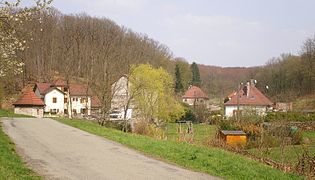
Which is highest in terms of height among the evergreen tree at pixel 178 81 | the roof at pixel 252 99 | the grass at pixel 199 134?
the evergreen tree at pixel 178 81

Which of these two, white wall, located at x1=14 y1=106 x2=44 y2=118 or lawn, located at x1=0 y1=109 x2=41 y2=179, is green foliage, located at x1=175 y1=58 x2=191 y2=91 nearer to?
white wall, located at x1=14 y1=106 x2=44 y2=118

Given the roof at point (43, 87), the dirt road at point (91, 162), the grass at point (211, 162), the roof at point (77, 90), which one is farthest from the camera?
the roof at point (77, 90)

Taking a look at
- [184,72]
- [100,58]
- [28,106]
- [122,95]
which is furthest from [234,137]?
[184,72]

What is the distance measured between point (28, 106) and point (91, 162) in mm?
46351

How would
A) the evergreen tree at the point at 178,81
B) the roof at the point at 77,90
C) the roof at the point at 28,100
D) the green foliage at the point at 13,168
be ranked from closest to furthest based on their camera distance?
1. the green foliage at the point at 13,168
2. the roof at the point at 28,100
3. the roof at the point at 77,90
4. the evergreen tree at the point at 178,81

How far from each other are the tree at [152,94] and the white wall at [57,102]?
964 inches

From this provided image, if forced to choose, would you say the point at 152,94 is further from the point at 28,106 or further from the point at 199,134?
the point at 28,106

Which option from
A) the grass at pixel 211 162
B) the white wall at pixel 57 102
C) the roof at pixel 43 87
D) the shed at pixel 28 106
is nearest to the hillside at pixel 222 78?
the white wall at pixel 57 102

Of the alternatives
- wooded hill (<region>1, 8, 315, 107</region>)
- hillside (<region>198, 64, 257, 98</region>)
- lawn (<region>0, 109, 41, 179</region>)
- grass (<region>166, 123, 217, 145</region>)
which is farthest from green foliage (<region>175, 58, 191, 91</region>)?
lawn (<region>0, 109, 41, 179</region>)

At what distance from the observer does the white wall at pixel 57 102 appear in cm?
6844

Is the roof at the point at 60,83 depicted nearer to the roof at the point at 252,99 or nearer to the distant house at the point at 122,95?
the distant house at the point at 122,95

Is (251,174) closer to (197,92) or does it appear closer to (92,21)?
(92,21)

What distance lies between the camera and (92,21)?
80.7 meters

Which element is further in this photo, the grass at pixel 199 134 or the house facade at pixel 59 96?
the house facade at pixel 59 96
